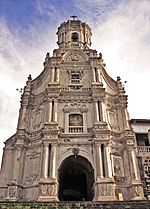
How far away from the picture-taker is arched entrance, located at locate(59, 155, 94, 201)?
22.3 meters

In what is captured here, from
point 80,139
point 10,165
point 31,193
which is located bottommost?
point 31,193

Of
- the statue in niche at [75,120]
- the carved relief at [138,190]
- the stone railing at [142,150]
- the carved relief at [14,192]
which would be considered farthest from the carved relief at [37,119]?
the carved relief at [138,190]

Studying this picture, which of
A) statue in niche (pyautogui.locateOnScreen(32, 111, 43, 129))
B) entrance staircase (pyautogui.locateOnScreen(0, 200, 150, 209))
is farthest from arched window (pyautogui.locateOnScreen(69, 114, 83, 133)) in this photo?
entrance staircase (pyautogui.locateOnScreen(0, 200, 150, 209))

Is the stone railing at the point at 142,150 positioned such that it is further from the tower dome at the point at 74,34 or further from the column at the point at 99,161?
the tower dome at the point at 74,34

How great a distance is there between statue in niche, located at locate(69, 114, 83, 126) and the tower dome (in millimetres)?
11219

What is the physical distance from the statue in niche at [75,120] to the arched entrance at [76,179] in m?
3.12

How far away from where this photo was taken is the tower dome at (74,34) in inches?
1295

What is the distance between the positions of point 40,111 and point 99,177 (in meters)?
8.92

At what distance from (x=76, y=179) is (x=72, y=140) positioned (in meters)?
5.65

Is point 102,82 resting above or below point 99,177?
above

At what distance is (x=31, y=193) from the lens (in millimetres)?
20469

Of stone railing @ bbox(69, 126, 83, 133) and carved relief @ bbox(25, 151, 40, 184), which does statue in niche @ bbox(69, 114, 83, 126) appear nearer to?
stone railing @ bbox(69, 126, 83, 133)

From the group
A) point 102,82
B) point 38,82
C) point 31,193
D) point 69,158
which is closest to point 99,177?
point 69,158

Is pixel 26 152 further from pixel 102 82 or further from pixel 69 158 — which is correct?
pixel 102 82
